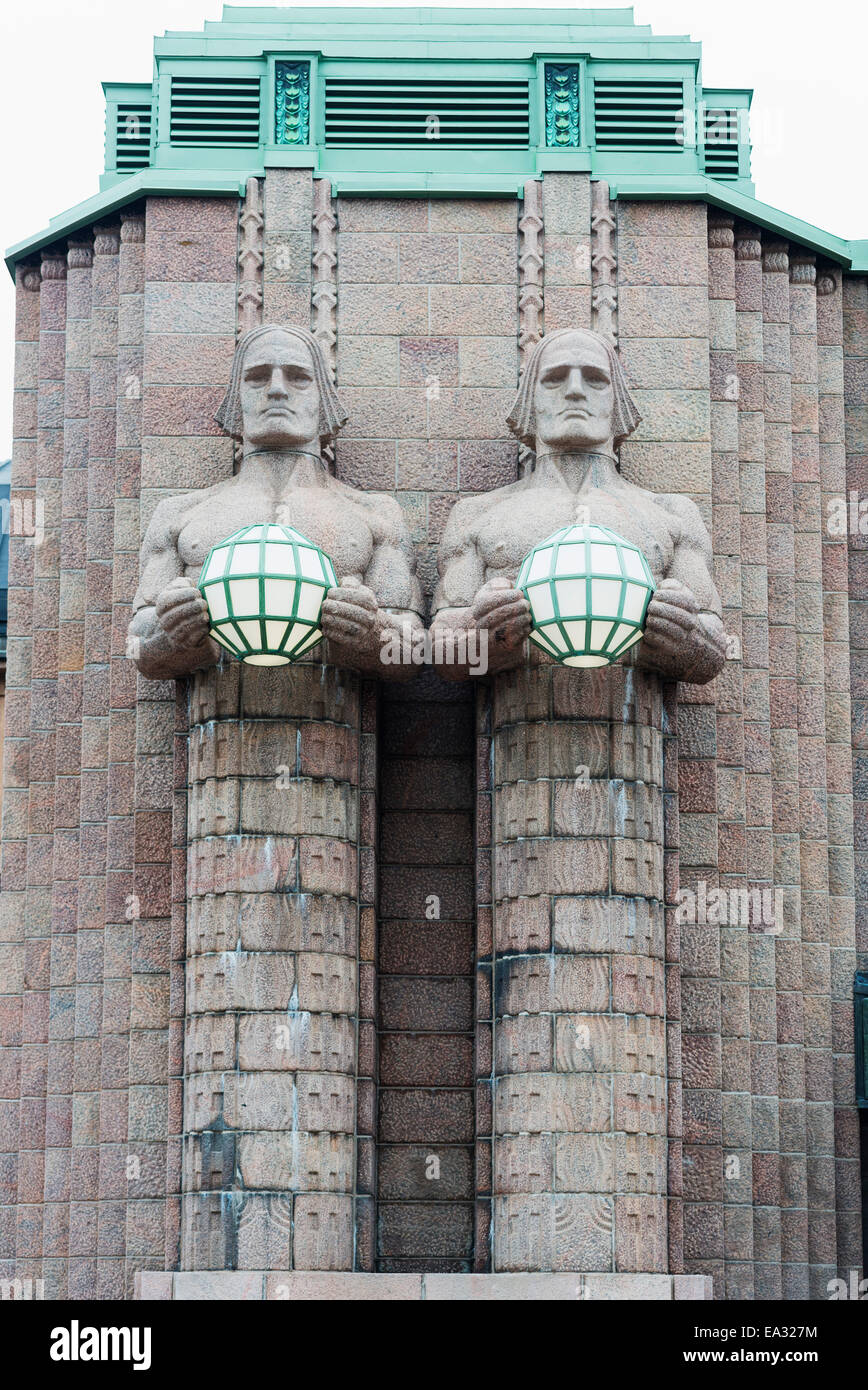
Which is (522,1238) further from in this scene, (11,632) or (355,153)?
(355,153)

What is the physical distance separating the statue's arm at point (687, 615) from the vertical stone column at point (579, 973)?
34 centimetres

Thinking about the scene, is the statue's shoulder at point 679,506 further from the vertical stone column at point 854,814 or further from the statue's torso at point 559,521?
the vertical stone column at point 854,814

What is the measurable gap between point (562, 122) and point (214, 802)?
6780mm

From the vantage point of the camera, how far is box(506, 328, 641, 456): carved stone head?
61.7 feet

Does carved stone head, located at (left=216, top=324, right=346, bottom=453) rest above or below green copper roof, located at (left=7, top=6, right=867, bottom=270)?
below

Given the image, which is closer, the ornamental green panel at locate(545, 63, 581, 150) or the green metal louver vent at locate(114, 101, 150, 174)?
the ornamental green panel at locate(545, 63, 581, 150)

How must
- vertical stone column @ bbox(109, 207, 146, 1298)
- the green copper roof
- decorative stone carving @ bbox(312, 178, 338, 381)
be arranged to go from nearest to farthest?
vertical stone column @ bbox(109, 207, 146, 1298) < decorative stone carving @ bbox(312, 178, 338, 381) < the green copper roof

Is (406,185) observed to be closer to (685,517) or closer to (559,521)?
(559,521)

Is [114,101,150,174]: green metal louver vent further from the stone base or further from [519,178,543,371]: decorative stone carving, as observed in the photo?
the stone base

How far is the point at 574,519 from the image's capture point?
18.5 meters

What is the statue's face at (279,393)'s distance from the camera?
18.8 meters

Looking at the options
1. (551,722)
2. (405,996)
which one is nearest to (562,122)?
(551,722)

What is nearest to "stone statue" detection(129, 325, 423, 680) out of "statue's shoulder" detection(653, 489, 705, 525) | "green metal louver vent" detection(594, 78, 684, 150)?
"statue's shoulder" detection(653, 489, 705, 525)

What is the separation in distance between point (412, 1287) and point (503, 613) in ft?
16.0
